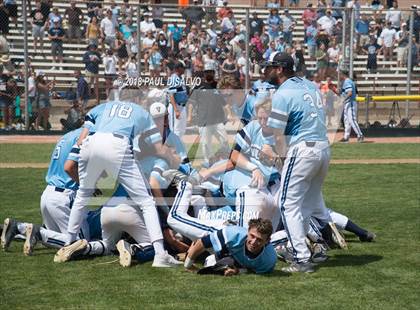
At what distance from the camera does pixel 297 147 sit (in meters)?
7.55

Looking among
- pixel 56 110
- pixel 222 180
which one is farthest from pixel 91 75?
pixel 222 180

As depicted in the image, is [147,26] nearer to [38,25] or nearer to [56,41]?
[56,41]

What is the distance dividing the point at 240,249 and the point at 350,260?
139 cm

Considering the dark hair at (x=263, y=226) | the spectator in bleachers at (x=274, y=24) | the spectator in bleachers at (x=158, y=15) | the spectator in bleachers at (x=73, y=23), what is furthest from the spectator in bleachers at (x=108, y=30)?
the dark hair at (x=263, y=226)

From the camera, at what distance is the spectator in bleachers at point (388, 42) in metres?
23.5

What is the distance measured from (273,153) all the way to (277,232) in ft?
2.63

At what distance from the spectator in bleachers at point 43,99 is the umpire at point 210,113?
4561mm

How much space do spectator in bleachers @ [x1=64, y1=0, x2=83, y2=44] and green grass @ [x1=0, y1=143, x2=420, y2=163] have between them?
3823mm

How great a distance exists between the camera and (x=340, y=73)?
73.3 ft

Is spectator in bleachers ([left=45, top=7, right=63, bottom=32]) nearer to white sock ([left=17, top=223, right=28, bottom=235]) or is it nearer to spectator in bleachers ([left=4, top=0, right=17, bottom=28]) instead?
spectator in bleachers ([left=4, top=0, right=17, bottom=28])

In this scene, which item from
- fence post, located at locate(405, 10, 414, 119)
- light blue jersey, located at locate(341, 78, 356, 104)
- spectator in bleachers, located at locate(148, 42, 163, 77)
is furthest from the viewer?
fence post, located at locate(405, 10, 414, 119)

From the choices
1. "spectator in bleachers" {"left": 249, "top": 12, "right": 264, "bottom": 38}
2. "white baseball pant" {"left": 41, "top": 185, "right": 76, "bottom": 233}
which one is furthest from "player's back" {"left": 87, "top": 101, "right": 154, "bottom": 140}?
"spectator in bleachers" {"left": 249, "top": 12, "right": 264, "bottom": 38}

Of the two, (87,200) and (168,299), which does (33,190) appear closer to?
(87,200)

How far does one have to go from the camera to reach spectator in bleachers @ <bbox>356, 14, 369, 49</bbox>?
2341 cm
